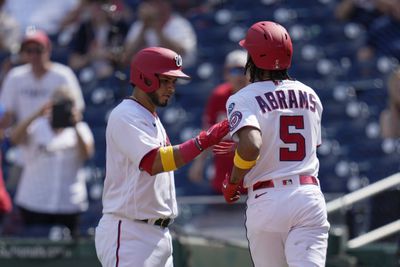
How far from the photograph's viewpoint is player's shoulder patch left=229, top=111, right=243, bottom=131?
513cm

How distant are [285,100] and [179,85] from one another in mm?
5771

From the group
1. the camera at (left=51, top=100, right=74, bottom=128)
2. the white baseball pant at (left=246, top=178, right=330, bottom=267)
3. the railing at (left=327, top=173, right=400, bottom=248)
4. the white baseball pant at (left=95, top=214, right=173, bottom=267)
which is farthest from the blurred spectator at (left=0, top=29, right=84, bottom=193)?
the white baseball pant at (left=246, top=178, right=330, bottom=267)

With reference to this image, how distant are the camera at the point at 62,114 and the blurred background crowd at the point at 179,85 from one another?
0.04 m

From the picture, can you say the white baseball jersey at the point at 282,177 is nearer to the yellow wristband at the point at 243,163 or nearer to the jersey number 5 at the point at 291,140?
the jersey number 5 at the point at 291,140

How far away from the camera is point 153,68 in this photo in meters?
5.61

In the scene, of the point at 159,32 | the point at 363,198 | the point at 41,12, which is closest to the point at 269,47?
the point at 363,198

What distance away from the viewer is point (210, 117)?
28.1ft

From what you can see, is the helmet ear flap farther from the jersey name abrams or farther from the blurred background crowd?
the blurred background crowd

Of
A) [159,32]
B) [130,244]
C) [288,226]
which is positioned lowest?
[159,32]

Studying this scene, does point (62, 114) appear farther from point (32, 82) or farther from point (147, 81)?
point (147, 81)

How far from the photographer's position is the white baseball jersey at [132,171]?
553cm

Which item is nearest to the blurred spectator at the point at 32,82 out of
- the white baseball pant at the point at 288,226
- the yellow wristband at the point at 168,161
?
the yellow wristband at the point at 168,161

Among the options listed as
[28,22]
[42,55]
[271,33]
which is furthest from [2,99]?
[271,33]

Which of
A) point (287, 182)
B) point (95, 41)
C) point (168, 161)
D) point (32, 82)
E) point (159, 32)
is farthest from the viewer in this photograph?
point (95, 41)
